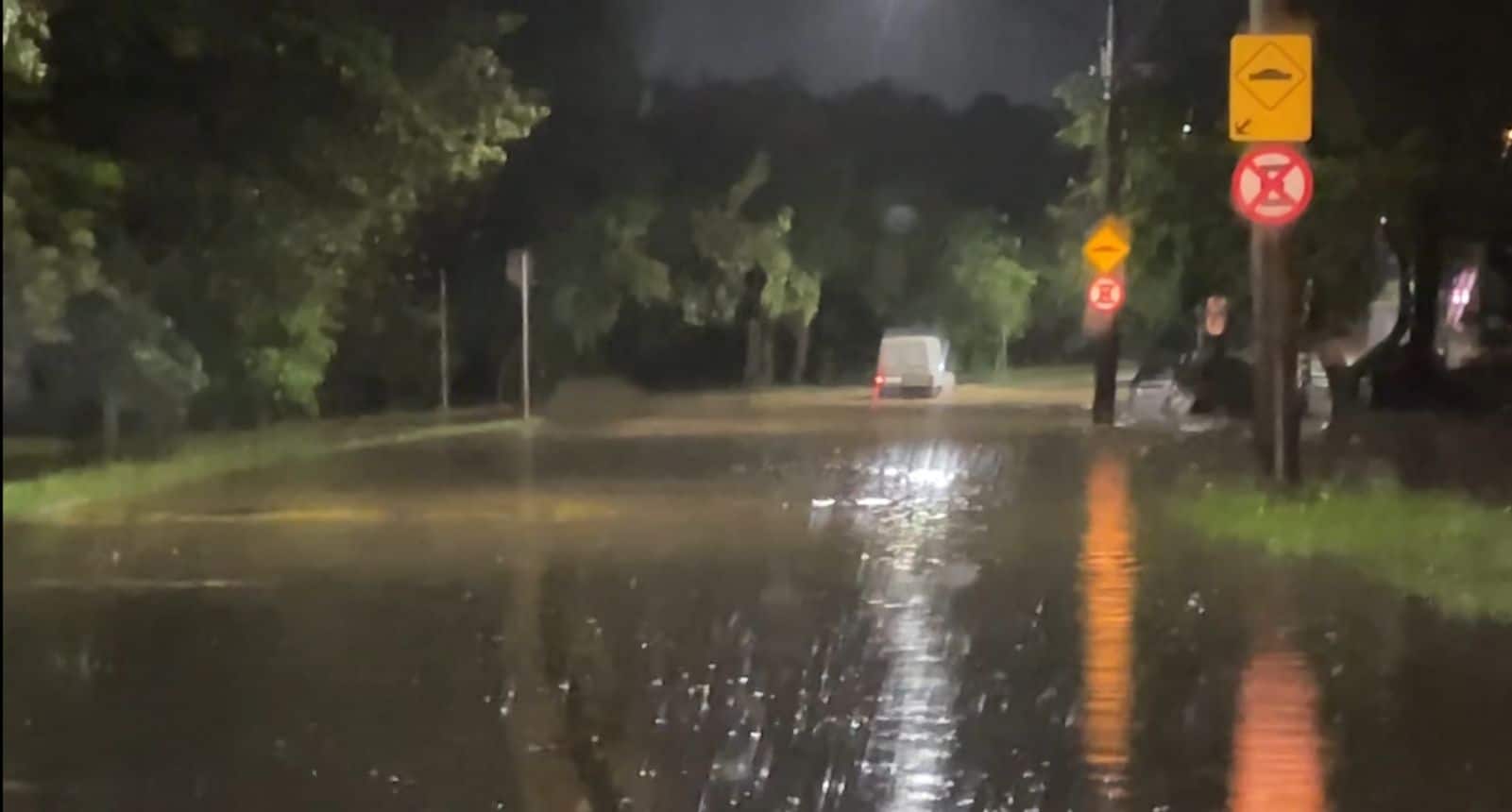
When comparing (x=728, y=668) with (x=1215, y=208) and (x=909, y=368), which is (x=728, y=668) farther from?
(x=909, y=368)

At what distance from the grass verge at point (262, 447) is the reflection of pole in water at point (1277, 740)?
21.9ft

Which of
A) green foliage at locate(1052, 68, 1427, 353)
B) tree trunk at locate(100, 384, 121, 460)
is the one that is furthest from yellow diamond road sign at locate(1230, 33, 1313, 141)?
tree trunk at locate(100, 384, 121, 460)

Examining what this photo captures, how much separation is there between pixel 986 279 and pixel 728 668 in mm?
60606

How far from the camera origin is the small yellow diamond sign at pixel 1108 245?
33.4m

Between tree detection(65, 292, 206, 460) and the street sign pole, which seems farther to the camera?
tree detection(65, 292, 206, 460)

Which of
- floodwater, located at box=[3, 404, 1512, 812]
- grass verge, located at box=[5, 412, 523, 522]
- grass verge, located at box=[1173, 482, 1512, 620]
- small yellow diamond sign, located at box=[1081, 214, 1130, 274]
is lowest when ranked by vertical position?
grass verge, located at box=[5, 412, 523, 522]

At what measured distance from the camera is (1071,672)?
11.2 meters

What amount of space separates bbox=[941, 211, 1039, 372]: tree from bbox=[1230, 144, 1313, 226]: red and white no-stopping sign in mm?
53181

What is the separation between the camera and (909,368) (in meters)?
58.2

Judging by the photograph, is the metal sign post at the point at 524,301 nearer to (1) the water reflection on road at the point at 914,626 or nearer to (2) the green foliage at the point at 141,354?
(2) the green foliage at the point at 141,354

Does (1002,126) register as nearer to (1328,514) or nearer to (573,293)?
(573,293)

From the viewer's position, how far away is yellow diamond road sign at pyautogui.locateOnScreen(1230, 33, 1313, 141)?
57.5 feet

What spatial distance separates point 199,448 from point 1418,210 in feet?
55.1

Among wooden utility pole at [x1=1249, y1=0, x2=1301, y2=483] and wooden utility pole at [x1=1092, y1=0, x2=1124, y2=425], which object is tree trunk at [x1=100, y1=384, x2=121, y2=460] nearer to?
wooden utility pole at [x1=1249, y1=0, x2=1301, y2=483]
